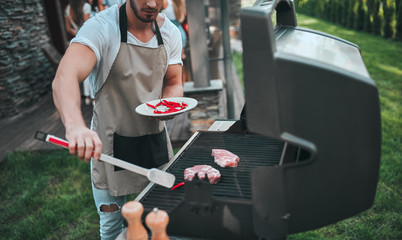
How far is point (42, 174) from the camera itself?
430cm

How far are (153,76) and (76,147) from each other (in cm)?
81

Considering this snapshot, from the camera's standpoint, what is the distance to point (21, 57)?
22.1 ft

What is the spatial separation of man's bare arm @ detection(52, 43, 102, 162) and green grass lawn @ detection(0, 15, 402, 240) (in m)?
2.03

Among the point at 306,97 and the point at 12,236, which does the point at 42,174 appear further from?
the point at 306,97

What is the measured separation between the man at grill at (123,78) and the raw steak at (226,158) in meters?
0.51

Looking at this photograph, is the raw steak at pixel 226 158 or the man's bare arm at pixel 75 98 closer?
the man's bare arm at pixel 75 98

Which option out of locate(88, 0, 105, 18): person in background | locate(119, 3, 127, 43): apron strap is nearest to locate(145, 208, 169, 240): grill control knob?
locate(119, 3, 127, 43): apron strap

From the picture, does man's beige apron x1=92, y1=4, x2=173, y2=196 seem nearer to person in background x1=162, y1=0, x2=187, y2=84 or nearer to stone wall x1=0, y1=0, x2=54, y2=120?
person in background x1=162, y1=0, x2=187, y2=84

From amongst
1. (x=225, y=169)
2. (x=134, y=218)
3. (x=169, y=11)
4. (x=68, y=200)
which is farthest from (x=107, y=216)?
(x=169, y=11)

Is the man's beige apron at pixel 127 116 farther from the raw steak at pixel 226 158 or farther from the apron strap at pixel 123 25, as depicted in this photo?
the raw steak at pixel 226 158

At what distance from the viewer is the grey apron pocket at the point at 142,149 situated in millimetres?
2012

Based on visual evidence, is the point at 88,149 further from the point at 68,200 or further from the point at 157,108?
the point at 68,200

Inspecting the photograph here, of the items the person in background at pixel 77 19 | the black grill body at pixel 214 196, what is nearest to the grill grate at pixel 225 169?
the black grill body at pixel 214 196

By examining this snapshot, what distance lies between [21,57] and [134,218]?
6.57 m
